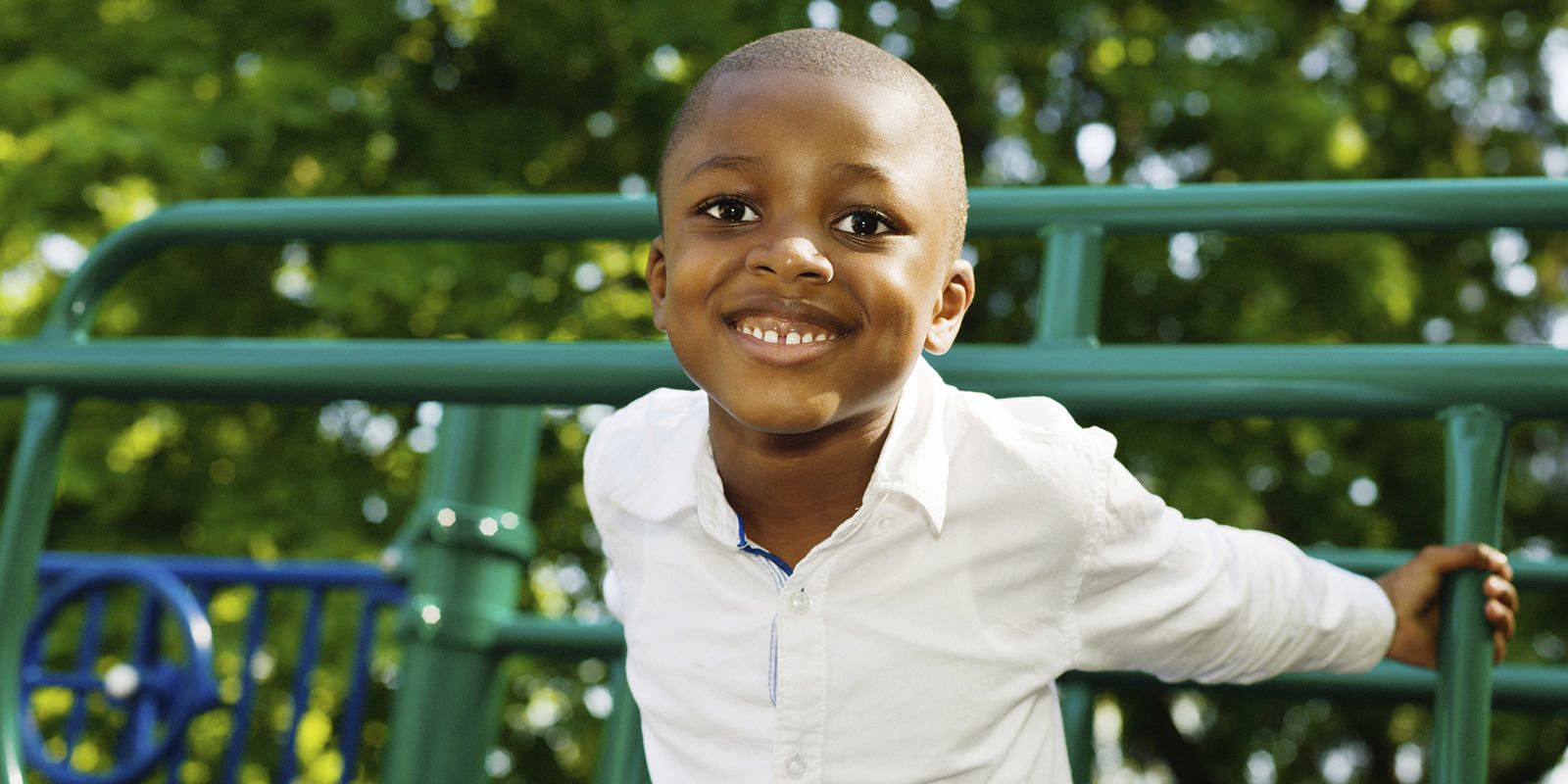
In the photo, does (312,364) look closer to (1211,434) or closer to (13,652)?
(13,652)

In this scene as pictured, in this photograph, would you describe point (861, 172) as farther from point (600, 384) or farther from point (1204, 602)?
point (1204, 602)

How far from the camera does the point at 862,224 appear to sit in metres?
1.39

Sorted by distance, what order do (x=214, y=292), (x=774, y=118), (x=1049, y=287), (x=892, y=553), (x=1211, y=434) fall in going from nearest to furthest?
(x=774, y=118), (x=892, y=553), (x=1049, y=287), (x=1211, y=434), (x=214, y=292)

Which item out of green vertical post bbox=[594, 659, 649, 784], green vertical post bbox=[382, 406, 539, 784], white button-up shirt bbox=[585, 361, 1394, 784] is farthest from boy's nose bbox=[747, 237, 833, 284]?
green vertical post bbox=[382, 406, 539, 784]

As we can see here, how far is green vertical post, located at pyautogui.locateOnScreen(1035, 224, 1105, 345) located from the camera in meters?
1.63

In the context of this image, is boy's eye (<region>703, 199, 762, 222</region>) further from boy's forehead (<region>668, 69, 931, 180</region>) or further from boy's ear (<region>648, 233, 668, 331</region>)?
boy's ear (<region>648, 233, 668, 331</region>)

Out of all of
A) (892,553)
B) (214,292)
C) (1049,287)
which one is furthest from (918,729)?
(214,292)

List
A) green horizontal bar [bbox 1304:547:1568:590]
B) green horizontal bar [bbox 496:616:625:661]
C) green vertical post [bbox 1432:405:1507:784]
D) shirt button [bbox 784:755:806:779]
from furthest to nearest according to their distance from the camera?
1. green horizontal bar [bbox 496:616:625:661]
2. green horizontal bar [bbox 1304:547:1568:590]
3. shirt button [bbox 784:755:806:779]
4. green vertical post [bbox 1432:405:1507:784]

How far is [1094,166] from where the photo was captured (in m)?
6.62

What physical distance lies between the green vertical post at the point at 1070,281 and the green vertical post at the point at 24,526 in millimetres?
1095

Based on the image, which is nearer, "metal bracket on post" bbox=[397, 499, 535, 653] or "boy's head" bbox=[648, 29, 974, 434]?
"boy's head" bbox=[648, 29, 974, 434]

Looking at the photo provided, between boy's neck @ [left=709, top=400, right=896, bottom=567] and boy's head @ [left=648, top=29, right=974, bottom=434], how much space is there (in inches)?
2.6

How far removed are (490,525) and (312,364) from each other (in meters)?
0.42

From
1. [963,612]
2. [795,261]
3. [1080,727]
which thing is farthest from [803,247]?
[1080,727]
